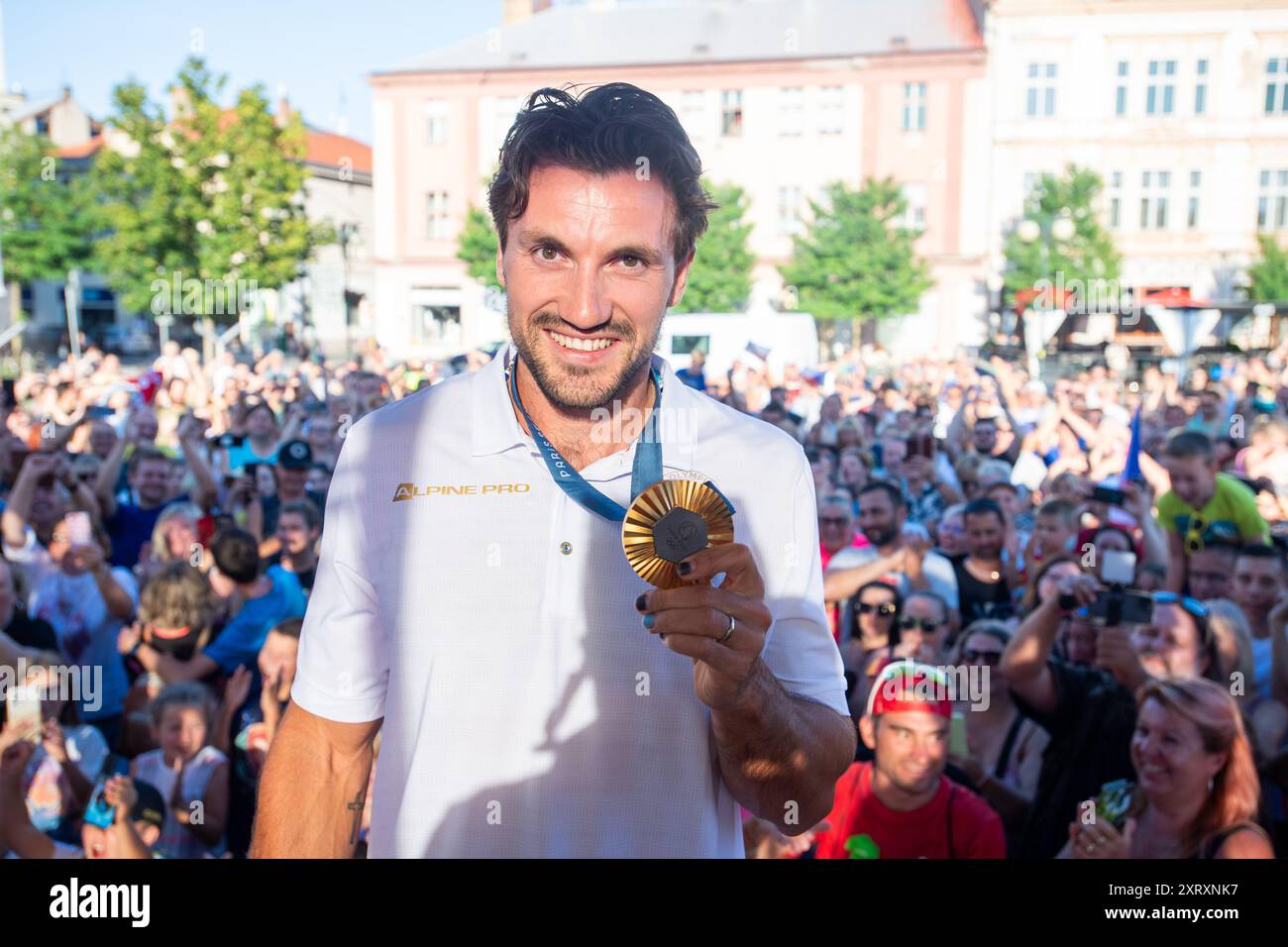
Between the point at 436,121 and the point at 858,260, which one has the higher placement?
the point at 436,121

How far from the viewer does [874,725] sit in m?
3.52

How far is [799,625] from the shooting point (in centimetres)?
189

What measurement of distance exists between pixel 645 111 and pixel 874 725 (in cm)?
226

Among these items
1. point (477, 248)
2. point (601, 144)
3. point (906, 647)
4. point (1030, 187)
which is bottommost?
point (906, 647)

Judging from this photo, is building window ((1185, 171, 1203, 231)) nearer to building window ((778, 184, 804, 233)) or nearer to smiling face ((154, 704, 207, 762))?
building window ((778, 184, 804, 233))

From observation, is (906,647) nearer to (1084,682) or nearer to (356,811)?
(1084,682)

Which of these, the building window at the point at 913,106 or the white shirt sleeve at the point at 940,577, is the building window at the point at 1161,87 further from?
the white shirt sleeve at the point at 940,577

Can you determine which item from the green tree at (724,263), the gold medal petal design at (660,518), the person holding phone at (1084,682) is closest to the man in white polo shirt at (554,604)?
the gold medal petal design at (660,518)

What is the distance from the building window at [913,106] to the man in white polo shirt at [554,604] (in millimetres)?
35466

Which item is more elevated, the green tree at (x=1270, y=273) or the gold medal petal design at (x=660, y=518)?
the green tree at (x=1270, y=273)

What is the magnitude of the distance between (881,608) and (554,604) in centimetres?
331

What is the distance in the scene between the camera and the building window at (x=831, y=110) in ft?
114

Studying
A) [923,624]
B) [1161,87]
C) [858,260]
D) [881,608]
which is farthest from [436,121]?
[923,624]
